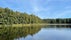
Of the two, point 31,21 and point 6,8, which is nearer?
point 6,8

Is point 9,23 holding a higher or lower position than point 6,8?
lower

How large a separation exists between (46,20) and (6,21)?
123 meters

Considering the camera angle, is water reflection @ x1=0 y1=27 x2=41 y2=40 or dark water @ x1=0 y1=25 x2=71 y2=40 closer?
dark water @ x1=0 y1=25 x2=71 y2=40

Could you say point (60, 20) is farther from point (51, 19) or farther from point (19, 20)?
point (19, 20)

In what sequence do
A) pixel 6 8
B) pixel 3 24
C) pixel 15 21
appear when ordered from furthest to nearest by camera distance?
1. pixel 6 8
2. pixel 15 21
3. pixel 3 24

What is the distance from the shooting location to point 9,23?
230 feet

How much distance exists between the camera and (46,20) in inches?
7333

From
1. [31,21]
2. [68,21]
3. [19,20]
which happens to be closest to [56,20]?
[68,21]

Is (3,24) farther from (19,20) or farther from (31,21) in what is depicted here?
(31,21)

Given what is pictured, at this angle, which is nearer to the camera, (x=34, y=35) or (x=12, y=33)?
(x=34, y=35)

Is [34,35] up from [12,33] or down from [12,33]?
up

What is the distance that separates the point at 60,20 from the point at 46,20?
20.5 m

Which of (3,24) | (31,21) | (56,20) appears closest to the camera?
(3,24)

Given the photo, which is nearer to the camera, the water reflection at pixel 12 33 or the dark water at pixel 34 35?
the dark water at pixel 34 35
